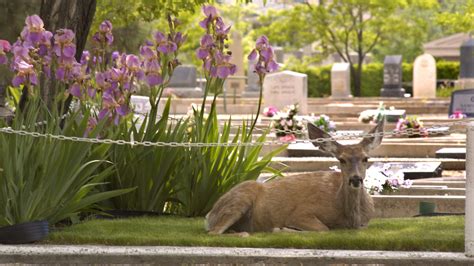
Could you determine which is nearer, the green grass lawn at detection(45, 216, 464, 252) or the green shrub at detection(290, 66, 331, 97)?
the green grass lawn at detection(45, 216, 464, 252)

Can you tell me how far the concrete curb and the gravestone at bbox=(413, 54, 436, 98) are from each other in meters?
38.4

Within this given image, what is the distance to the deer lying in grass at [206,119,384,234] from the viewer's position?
26.9ft

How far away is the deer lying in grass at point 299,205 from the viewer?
821 cm

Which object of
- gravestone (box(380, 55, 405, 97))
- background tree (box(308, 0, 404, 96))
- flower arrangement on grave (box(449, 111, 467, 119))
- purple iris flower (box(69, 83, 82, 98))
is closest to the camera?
purple iris flower (box(69, 83, 82, 98))

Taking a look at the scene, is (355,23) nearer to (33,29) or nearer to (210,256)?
(33,29)

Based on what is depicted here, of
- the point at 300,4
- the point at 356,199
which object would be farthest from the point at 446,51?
the point at 356,199

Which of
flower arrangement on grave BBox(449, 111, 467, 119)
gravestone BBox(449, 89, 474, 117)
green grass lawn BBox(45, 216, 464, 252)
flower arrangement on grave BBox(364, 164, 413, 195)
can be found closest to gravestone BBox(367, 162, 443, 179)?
flower arrangement on grave BBox(364, 164, 413, 195)

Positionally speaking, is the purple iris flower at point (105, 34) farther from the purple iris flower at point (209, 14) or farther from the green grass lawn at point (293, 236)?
the green grass lawn at point (293, 236)

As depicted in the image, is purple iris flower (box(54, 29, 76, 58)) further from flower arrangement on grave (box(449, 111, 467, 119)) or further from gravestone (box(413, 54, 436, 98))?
gravestone (box(413, 54, 436, 98))

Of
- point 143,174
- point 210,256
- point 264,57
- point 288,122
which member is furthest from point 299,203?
point 288,122

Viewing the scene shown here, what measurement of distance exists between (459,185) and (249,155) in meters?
3.79

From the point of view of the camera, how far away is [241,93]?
47844 millimetres

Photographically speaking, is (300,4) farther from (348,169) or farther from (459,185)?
(348,169)

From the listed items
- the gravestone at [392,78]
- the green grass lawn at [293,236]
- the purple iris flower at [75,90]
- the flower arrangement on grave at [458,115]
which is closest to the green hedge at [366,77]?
the gravestone at [392,78]
